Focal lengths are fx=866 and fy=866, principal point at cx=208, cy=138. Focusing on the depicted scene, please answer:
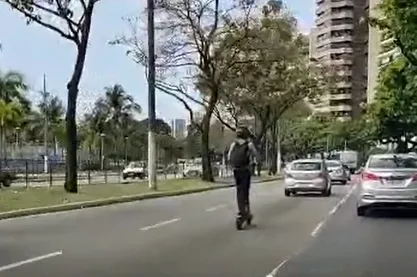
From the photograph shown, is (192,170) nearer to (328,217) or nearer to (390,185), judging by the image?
(328,217)

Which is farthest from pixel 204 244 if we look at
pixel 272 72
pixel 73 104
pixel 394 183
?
pixel 272 72

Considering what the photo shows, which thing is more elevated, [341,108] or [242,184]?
[341,108]

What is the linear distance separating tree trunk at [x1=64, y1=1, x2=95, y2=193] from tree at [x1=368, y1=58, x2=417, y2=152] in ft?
39.1

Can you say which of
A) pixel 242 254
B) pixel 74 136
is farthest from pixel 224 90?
pixel 242 254

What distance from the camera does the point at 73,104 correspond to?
28.5 metres

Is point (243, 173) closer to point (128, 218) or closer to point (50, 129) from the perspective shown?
point (128, 218)

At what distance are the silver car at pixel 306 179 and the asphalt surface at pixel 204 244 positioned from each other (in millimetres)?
9237

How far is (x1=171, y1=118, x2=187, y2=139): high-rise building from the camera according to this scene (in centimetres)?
13206

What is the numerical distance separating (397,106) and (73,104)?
2280 cm

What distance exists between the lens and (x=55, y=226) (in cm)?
1855

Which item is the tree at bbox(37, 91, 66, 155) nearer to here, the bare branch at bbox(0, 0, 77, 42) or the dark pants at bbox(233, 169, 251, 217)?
the bare branch at bbox(0, 0, 77, 42)

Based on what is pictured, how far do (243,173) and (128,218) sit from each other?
476 cm

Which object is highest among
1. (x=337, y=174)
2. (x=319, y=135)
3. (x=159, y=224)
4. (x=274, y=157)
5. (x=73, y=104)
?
(x=319, y=135)

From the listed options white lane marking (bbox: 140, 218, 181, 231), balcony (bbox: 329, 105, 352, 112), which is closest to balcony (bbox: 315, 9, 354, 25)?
balcony (bbox: 329, 105, 352, 112)
